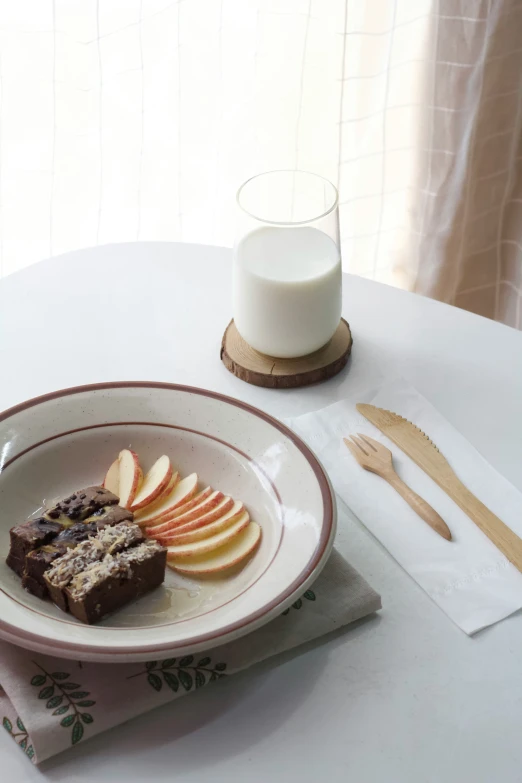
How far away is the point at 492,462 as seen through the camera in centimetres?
108

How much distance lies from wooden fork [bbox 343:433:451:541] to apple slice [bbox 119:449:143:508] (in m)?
0.27

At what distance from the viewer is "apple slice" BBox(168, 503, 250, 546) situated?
92 cm

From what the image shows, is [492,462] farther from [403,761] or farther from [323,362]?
[403,761]

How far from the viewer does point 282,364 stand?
4.03 feet

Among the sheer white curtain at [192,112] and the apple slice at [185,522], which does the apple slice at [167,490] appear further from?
the sheer white curtain at [192,112]

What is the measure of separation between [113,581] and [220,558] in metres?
0.13

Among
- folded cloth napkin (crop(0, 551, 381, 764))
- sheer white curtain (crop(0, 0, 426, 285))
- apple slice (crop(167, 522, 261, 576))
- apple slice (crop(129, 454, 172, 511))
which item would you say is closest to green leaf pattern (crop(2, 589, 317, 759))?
folded cloth napkin (crop(0, 551, 381, 764))

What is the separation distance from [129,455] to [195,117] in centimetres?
129

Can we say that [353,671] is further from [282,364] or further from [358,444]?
[282,364]

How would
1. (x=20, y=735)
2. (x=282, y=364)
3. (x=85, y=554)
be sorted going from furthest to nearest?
(x=282, y=364) → (x=85, y=554) → (x=20, y=735)

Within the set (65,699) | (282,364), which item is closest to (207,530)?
(65,699)

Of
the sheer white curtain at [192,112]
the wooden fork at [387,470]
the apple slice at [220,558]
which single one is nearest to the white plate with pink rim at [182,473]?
the apple slice at [220,558]

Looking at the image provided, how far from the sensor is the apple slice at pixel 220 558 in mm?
895

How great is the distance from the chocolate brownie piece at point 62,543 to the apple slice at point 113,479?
0.07m
